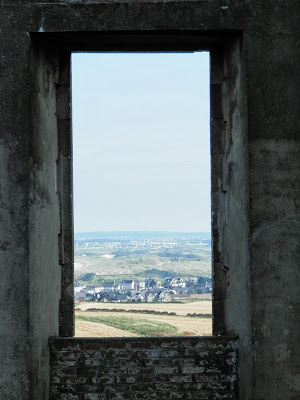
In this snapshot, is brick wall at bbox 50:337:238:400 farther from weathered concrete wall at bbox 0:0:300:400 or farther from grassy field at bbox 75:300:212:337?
grassy field at bbox 75:300:212:337

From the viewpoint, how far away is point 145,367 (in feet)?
15.1

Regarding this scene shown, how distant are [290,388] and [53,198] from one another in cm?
259

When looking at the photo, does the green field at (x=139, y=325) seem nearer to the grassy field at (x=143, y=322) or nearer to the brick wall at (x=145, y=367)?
the grassy field at (x=143, y=322)

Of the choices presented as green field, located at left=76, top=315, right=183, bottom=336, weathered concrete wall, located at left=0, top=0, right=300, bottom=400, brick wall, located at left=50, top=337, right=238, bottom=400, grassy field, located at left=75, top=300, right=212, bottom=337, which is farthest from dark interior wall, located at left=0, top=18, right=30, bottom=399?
green field, located at left=76, top=315, right=183, bottom=336

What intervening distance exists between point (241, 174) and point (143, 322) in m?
5.97

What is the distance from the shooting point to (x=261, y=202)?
14.3 feet

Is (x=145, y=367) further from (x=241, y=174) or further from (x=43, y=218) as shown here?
(x=241, y=174)

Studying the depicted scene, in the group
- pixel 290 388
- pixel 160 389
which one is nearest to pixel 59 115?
→ pixel 160 389

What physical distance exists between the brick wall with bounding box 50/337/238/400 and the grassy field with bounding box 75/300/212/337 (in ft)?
9.57

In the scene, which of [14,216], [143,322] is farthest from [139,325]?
[14,216]

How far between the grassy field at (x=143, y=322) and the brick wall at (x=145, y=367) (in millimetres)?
2916

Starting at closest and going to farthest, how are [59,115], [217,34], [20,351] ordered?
1. [20,351]
2. [217,34]
3. [59,115]

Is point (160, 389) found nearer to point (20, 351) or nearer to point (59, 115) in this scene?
point (20, 351)

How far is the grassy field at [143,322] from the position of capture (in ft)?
28.3
